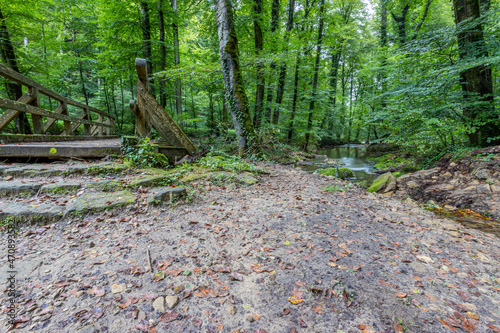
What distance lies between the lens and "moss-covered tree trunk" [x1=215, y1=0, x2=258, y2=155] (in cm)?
589

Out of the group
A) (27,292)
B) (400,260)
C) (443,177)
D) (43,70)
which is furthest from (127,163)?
(43,70)

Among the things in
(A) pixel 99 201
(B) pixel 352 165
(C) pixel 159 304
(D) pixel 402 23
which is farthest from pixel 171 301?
(D) pixel 402 23

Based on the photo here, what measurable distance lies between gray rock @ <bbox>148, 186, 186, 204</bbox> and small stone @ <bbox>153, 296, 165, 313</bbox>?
169cm

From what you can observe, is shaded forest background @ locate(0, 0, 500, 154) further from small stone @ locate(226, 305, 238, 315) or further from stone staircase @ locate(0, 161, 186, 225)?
small stone @ locate(226, 305, 238, 315)

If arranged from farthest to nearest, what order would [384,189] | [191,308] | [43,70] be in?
[43,70] < [384,189] < [191,308]

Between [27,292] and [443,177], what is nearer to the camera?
[27,292]

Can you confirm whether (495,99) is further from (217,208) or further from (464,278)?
(217,208)

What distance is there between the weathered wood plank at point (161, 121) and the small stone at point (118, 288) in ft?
13.0

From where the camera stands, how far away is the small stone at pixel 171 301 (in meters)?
1.47

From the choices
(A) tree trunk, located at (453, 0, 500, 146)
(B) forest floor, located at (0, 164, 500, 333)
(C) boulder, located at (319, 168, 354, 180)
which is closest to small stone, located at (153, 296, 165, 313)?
(B) forest floor, located at (0, 164, 500, 333)

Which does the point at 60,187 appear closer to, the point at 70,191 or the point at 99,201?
the point at 70,191

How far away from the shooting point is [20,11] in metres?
8.03

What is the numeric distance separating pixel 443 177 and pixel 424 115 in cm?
225

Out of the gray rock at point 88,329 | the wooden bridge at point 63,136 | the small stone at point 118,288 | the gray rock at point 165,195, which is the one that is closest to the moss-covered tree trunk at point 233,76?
the wooden bridge at point 63,136
